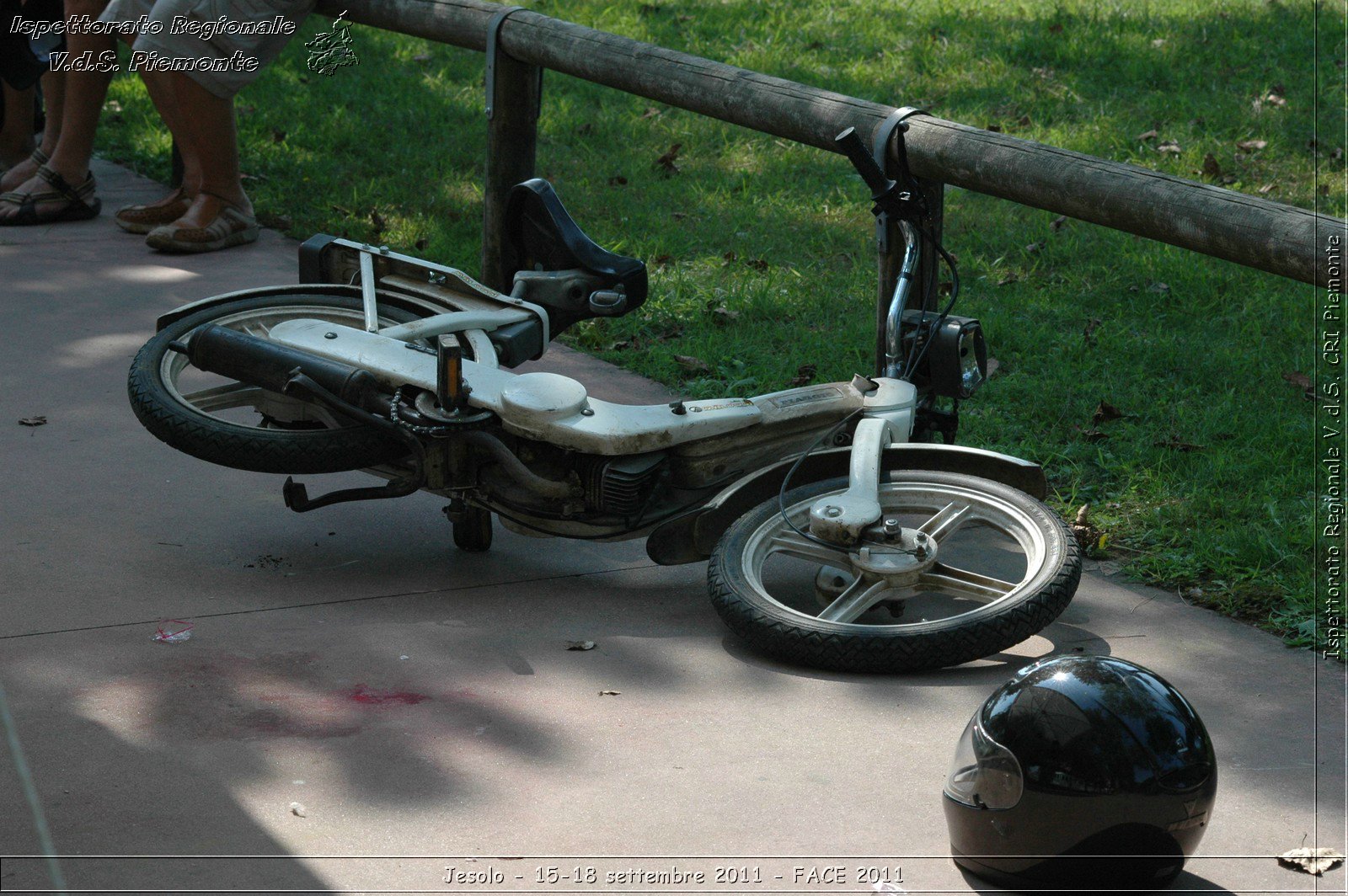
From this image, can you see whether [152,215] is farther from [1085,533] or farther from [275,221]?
[1085,533]

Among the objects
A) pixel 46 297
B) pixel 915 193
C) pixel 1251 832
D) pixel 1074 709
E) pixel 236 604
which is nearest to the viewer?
pixel 1074 709

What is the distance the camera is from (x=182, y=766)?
2895mm

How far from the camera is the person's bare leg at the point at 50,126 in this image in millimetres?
7172

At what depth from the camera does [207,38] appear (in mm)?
6219

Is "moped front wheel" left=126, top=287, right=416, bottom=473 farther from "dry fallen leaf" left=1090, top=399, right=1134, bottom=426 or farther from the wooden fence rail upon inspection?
"dry fallen leaf" left=1090, top=399, right=1134, bottom=426

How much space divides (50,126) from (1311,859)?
665 centimetres

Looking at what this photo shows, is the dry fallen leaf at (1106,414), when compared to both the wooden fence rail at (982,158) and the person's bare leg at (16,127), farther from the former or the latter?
the person's bare leg at (16,127)

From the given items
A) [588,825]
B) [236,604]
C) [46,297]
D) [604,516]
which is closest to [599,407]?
[604,516]

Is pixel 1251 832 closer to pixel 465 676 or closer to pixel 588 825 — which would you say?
pixel 588 825

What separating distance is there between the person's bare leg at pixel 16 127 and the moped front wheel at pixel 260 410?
4.16 meters

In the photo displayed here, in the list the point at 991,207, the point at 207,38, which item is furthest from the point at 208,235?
the point at 991,207

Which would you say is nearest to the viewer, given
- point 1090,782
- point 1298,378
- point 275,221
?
point 1090,782

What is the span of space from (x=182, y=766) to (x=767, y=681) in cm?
126

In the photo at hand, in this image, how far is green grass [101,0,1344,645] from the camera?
4613 mm
